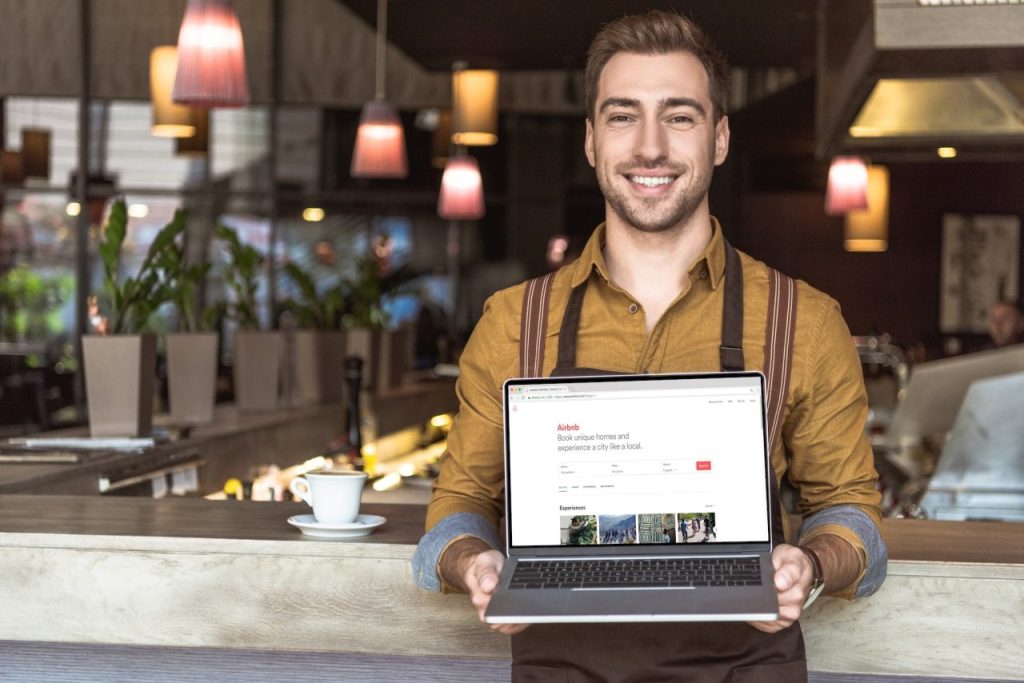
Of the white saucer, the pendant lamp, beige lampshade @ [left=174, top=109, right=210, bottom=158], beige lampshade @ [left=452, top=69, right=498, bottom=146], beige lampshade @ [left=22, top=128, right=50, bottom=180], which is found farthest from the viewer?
beige lampshade @ [left=22, top=128, right=50, bottom=180]

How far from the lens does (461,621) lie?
200 cm

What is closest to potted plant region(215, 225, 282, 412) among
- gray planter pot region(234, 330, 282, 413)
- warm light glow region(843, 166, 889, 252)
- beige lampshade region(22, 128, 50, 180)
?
gray planter pot region(234, 330, 282, 413)

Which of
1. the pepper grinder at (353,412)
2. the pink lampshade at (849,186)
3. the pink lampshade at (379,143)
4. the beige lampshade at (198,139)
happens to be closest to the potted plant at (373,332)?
the pink lampshade at (379,143)

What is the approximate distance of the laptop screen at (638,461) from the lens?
1499mm

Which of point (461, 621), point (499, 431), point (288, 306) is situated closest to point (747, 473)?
point (499, 431)

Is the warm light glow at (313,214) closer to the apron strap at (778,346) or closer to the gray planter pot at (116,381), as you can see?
the gray planter pot at (116,381)

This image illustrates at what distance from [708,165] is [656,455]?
37 cm

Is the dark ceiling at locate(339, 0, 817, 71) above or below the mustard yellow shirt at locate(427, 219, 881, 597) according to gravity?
above

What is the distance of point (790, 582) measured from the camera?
137 centimetres

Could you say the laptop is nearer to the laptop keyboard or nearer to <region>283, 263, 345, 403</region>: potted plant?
the laptop keyboard

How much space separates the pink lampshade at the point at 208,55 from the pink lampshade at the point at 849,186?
4.08 meters

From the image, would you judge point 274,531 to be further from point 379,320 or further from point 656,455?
point 379,320

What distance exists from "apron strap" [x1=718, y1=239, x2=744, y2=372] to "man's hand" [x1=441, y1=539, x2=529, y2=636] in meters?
0.35

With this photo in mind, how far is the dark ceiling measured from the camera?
224 inches
